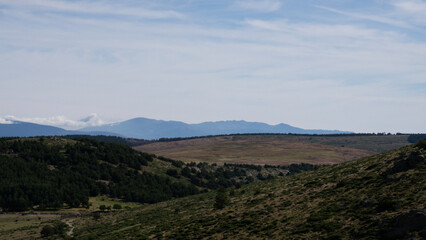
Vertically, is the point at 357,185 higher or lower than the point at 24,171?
higher

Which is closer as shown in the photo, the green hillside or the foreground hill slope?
the foreground hill slope

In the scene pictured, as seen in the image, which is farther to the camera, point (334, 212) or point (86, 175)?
point (86, 175)

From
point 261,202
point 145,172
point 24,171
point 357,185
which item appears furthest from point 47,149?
point 357,185

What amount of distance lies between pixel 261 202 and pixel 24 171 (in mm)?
104519

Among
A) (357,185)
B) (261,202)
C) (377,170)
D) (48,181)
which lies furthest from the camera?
(48,181)

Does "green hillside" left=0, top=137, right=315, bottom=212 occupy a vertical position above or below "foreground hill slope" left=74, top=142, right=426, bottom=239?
below

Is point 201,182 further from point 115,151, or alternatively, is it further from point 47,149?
point 47,149

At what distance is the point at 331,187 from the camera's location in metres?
39.4

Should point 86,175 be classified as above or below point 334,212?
below

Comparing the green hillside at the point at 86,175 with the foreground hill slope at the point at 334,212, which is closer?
the foreground hill slope at the point at 334,212

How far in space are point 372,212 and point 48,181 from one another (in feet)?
366

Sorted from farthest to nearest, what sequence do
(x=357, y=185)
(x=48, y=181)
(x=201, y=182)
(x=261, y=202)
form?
(x=201, y=182)
(x=48, y=181)
(x=261, y=202)
(x=357, y=185)

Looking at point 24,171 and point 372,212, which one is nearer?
point 372,212

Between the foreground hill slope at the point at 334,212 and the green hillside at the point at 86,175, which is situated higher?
the foreground hill slope at the point at 334,212
